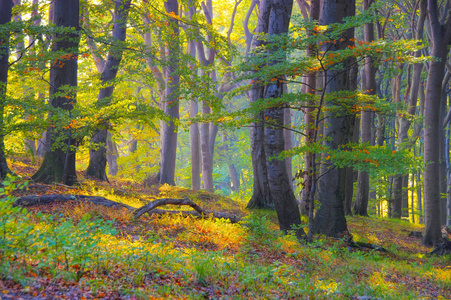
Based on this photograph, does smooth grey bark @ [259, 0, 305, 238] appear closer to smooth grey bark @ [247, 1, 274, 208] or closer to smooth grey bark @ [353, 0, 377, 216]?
smooth grey bark @ [247, 1, 274, 208]

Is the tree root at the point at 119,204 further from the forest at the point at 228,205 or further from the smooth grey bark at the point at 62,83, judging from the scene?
the smooth grey bark at the point at 62,83

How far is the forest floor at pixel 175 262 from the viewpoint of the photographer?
339cm

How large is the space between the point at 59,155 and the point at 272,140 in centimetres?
647

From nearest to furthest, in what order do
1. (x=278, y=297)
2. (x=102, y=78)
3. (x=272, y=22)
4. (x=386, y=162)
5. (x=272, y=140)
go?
(x=278, y=297)
(x=386, y=162)
(x=272, y=140)
(x=272, y=22)
(x=102, y=78)

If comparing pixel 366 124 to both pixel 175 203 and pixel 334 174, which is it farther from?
pixel 175 203

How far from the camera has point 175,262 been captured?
4.80 metres

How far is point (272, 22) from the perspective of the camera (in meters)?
9.31

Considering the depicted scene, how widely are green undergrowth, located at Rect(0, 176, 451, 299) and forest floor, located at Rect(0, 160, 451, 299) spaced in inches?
0.6

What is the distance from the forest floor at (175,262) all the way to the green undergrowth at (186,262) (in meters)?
0.02

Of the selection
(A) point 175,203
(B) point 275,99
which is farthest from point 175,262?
(B) point 275,99

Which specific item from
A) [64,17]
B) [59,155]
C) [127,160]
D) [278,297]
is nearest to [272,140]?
[278,297]

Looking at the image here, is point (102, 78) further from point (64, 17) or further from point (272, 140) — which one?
point (272, 140)

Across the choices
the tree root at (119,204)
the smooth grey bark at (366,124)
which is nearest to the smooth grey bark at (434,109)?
the smooth grey bark at (366,124)

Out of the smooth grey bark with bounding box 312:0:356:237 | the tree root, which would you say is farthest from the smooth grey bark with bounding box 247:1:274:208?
the tree root
